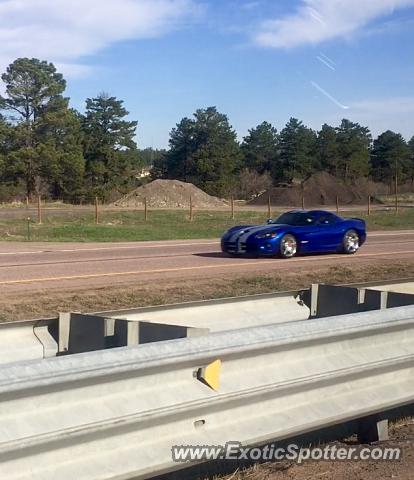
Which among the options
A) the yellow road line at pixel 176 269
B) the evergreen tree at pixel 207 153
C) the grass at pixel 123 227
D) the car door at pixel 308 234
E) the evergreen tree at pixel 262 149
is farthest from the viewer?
the evergreen tree at pixel 262 149

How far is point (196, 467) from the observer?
415cm

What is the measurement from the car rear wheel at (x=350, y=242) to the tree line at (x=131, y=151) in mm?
57553

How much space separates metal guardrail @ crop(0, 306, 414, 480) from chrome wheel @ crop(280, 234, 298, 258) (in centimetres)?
1424

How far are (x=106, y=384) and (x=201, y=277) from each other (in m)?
10.8

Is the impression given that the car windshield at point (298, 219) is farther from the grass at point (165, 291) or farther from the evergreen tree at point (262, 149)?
the evergreen tree at point (262, 149)

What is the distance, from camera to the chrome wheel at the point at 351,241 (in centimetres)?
2061

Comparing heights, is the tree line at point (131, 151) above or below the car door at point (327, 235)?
above

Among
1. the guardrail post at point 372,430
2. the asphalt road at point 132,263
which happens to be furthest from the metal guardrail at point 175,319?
the asphalt road at point 132,263

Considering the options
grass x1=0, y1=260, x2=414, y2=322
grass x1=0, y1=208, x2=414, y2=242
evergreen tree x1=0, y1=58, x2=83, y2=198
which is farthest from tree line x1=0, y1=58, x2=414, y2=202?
grass x1=0, y1=260, x2=414, y2=322

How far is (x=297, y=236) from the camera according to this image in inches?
768

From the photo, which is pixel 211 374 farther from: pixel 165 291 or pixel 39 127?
pixel 39 127

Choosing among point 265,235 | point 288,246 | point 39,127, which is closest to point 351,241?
point 288,246

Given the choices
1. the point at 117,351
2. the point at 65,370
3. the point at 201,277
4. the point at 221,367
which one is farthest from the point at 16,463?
the point at 201,277

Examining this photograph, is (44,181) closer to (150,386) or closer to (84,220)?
(84,220)
